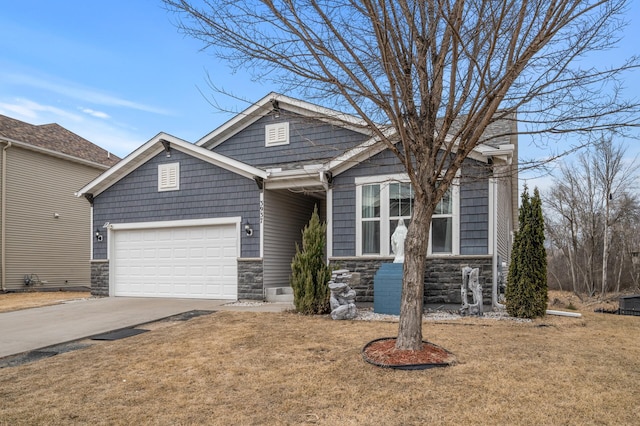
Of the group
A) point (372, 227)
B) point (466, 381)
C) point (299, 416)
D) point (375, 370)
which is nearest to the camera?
point (299, 416)

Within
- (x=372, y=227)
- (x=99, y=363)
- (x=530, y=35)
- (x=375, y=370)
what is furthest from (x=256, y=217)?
(x=530, y=35)

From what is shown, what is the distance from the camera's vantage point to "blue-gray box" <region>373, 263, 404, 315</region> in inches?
337

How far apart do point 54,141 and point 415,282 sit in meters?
18.0

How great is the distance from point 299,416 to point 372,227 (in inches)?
260

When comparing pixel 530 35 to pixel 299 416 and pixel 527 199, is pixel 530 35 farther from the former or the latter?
pixel 299 416

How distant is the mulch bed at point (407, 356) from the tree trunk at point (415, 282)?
11cm

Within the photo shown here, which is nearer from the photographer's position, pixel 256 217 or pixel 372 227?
pixel 372 227

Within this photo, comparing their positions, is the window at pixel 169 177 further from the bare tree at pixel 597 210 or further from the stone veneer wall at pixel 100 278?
the bare tree at pixel 597 210

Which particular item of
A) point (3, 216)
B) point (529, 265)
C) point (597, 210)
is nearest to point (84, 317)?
point (529, 265)

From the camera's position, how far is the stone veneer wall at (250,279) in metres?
10.9

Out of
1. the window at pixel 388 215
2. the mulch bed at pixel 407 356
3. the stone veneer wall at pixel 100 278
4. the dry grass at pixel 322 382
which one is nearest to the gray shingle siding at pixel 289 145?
the window at pixel 388 215

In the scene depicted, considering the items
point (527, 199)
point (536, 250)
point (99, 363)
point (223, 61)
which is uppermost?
point (223, 61)

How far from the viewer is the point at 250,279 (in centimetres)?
1098

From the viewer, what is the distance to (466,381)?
4.37 meters
